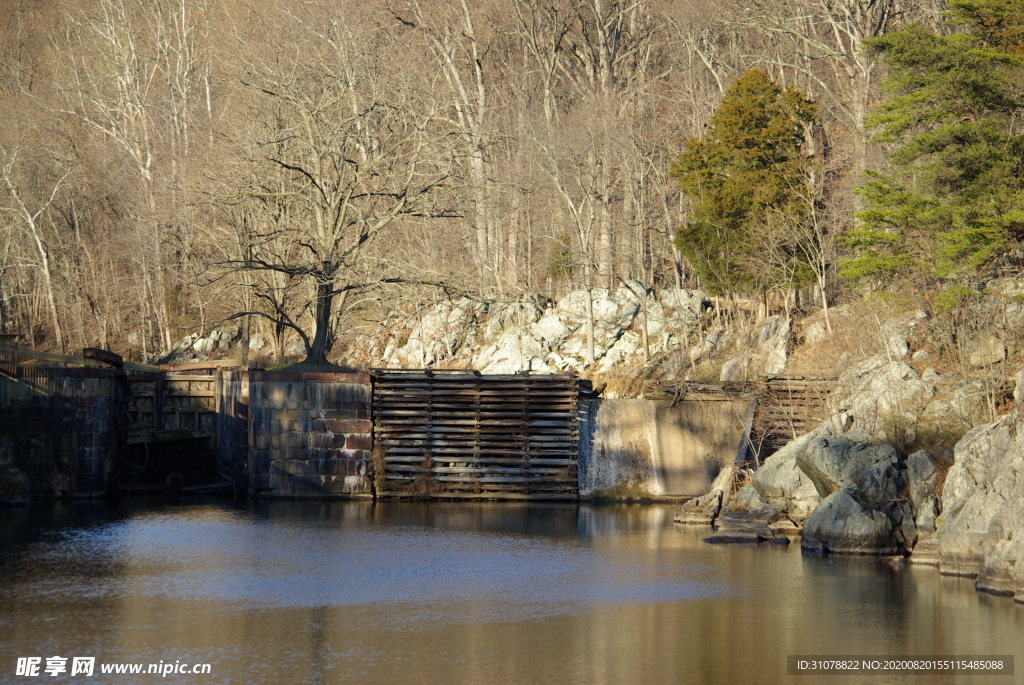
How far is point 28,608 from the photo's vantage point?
1866cm

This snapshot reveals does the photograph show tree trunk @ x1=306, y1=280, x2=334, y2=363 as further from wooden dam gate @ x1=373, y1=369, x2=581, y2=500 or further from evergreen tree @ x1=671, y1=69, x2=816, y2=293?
evergreen tree @ x1=671, y1=69, x2=816, y2=293

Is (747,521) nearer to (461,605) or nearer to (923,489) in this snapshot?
(923,489)

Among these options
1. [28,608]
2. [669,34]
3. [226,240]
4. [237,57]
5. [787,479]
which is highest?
[669,34]

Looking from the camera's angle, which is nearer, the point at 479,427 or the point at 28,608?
the point at 28,608

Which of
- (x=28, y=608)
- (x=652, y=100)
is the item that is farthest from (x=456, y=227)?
(x=28, y=608)

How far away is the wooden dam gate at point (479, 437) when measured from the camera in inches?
1277

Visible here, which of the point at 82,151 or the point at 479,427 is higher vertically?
the point at 82,151

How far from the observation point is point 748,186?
140ft

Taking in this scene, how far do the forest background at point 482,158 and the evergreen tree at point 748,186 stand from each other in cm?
12

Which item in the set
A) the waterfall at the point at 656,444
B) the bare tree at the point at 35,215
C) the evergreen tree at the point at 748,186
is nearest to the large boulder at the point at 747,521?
the waterfall at the point at 656,444

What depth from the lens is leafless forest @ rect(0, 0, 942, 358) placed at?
4316cm

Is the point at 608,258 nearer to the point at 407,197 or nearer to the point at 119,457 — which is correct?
the point at 407,197

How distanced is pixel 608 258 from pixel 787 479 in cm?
2635

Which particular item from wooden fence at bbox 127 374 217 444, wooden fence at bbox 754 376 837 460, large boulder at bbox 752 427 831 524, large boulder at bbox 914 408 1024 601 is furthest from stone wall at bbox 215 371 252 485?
large boulder at bbox 914 408 1024 601
